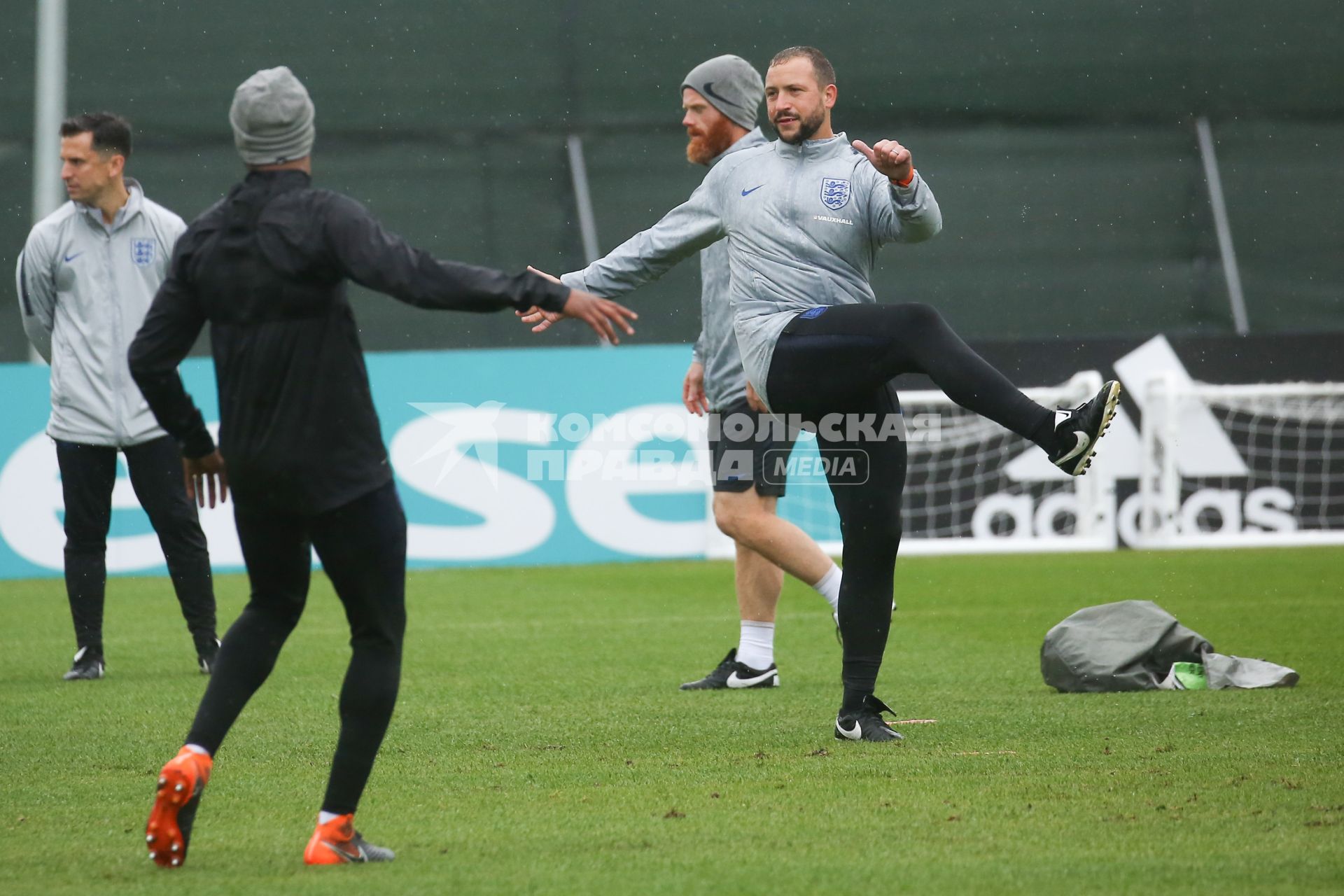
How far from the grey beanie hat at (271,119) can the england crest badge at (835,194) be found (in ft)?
5.50

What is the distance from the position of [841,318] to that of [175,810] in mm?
2104

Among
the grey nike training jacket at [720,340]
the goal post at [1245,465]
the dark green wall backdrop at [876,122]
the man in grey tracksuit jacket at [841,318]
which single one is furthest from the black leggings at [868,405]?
the dark green wall backdrop at [876,122]

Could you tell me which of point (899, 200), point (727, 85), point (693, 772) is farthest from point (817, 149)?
point (693, 772)

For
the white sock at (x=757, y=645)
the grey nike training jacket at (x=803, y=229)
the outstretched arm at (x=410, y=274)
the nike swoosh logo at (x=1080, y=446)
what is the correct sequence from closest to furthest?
the outstretched arm at (x=410, y=274) < the nike swoosh logo at (x=1080, y=446) < the grey nike training jacket at (x=803, y=229) < the white sock at (x=757, y=645)

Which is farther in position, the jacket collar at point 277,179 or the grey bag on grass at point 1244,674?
the grey bag on grass at point 1244,674

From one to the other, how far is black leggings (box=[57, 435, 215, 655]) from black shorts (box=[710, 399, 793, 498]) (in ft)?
6.53

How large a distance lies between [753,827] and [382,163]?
37.7ft

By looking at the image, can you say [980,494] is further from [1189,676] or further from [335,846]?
[335,846]

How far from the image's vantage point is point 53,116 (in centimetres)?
1278

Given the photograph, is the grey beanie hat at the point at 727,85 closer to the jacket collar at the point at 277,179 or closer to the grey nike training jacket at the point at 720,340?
the grey nike training jacket at the point at 720,340

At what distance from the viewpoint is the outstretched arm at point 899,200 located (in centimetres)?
418

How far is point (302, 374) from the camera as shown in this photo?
122 inches

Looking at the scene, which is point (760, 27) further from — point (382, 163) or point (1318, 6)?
point (1318, 6)

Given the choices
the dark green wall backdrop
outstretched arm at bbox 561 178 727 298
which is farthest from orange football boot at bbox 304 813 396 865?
the dark green wall backdrop
